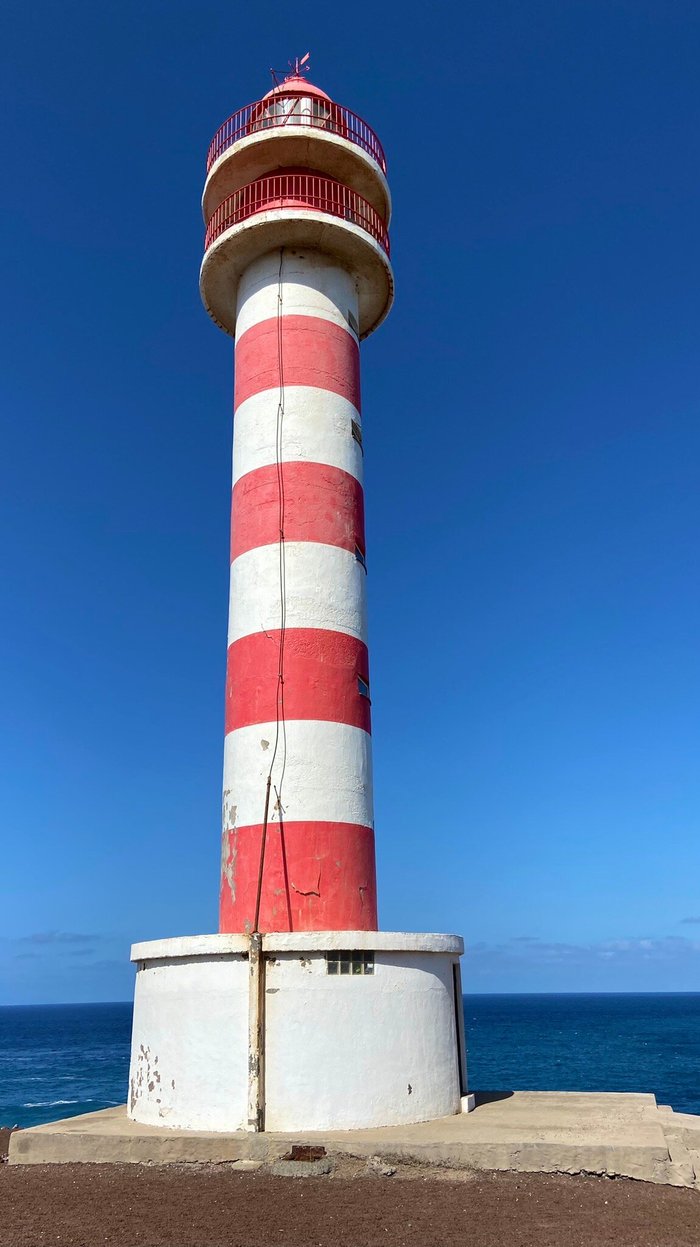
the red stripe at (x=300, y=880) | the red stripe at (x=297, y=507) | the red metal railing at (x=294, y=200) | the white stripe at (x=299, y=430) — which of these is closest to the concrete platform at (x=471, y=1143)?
the red stripe at (x=300, y=880)

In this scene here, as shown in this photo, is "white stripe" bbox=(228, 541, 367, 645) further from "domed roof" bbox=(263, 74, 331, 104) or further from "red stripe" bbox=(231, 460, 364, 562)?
"domed roof" bbox=(263, 74, 331, 104)

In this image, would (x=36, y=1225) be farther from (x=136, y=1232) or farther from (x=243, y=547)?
(x=243, y=547)

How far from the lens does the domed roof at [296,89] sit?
1509 centimetres

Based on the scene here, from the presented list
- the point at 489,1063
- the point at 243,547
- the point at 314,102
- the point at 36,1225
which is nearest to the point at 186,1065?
the point at 36,1225

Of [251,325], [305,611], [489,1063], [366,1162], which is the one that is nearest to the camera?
[366,1162]

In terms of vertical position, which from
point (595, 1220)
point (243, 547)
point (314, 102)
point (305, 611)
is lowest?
point (595, 1220)

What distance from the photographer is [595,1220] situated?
7457mm

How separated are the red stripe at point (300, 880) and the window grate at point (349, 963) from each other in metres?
0.90

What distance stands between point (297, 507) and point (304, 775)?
12.4 feet

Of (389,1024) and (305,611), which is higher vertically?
(305,611)

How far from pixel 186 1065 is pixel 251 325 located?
10335 millimetres

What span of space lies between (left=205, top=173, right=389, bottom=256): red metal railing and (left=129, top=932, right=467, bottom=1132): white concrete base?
10645mm

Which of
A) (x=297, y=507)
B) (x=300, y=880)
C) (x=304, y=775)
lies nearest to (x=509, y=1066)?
(x=300, y=880)

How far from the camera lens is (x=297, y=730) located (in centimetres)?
1194
